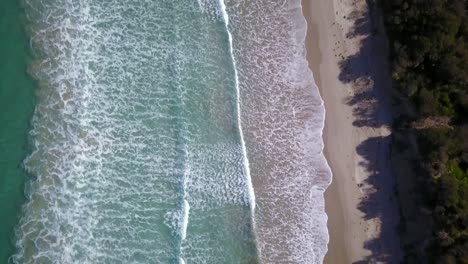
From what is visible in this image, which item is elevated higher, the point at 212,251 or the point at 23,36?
the point at 23,36

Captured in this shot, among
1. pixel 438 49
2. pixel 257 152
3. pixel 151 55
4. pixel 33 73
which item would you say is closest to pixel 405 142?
pixel 438 49

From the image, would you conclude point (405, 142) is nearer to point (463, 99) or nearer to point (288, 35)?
point (463, 99)

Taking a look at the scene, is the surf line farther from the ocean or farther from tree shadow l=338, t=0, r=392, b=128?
tree shadow l=338, t=0, r=392, b=128

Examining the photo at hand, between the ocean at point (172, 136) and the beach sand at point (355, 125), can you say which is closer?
the ocean at point (172, 136)

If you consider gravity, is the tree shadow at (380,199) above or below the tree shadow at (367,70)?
below

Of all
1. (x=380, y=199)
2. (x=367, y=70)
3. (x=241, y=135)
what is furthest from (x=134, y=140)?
(x=380, y=199)

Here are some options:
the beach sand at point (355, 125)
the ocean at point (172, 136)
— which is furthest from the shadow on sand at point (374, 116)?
the ocean at point (172, 136)

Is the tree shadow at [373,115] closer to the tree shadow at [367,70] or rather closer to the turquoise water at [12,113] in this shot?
the tree shadow at [367,70]
